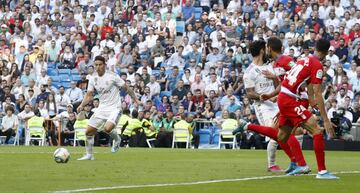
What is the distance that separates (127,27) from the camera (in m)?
39.6

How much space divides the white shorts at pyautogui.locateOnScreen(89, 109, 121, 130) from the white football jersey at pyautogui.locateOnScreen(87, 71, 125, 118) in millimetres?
27

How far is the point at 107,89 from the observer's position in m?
23.2

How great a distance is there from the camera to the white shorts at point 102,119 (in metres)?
23.1

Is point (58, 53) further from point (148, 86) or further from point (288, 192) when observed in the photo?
point (288, 192)

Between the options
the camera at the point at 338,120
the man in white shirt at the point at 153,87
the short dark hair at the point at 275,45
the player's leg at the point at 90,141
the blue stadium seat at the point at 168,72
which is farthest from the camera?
the blue stadium seat at the point at 168,72

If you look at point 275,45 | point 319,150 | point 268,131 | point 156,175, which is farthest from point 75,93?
point 319,150

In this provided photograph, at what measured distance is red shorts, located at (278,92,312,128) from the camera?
16.1m

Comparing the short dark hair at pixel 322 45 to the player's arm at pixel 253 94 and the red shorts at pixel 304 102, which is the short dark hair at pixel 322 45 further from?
the player's arm at pixel 253 94

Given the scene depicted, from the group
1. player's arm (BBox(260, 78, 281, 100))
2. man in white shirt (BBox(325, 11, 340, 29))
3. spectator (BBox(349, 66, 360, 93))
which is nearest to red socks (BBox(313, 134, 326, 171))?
player's arm (BBox(260, 78, 281, 100))

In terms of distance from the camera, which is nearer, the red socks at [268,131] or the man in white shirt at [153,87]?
the red socks at [268,131]

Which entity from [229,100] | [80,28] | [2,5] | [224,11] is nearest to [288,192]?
[229,100]

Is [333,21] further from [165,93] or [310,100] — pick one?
[310,100]

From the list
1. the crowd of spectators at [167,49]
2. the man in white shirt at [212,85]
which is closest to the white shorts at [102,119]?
the crowd of spectators at [167,49]

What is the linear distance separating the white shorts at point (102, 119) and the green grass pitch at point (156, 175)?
844 mm
